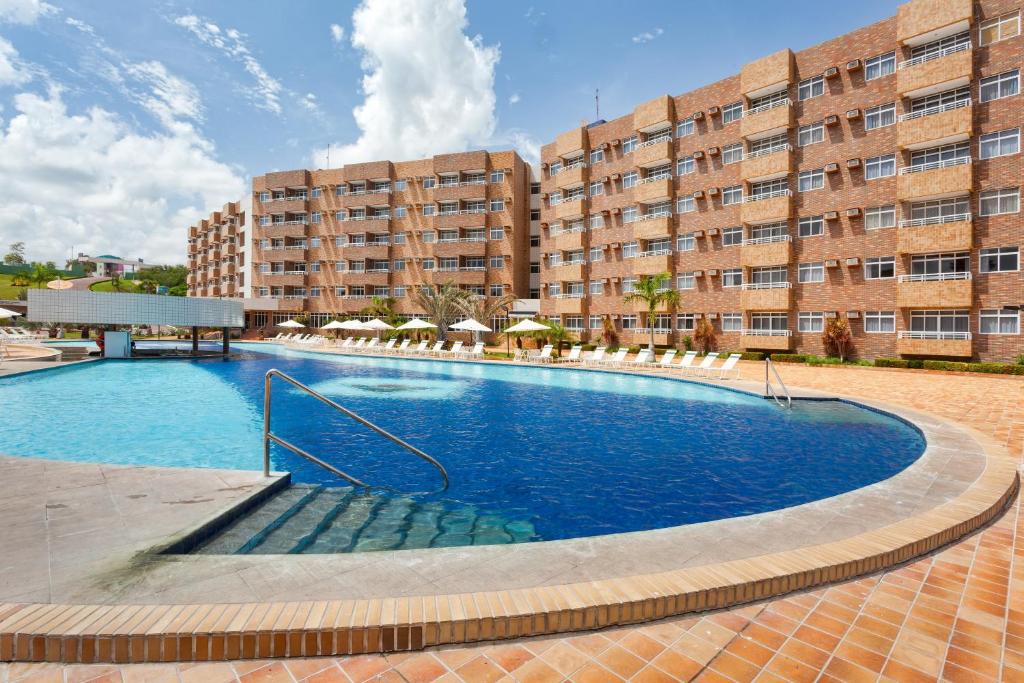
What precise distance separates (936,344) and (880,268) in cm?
508

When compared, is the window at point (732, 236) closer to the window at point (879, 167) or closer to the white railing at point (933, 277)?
the window at point (879, 167)

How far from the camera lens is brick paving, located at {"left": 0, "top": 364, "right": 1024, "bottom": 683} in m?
2.59

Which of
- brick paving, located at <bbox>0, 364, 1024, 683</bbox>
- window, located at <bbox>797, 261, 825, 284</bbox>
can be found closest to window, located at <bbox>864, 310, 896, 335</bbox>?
window, located at <bbox>797, 261, 825, 284</bbox>

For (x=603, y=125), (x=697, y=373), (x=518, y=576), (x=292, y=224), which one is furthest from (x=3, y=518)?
(x=292, y=224)

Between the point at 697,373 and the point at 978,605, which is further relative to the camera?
the point at 697,373

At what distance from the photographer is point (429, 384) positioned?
61.3 feet

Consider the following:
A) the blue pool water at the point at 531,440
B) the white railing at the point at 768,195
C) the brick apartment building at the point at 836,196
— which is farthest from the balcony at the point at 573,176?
the blue pool water at the point at 531,440

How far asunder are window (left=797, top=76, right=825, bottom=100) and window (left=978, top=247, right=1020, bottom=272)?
42.2 feet

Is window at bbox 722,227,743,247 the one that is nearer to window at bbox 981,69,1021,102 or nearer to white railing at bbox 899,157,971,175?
white railing at bbox 899,157,971,175

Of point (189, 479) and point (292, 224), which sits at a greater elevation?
point (292, 224)

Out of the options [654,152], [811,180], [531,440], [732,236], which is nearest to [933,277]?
[811,180]

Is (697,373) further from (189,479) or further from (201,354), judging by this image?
(201,354)

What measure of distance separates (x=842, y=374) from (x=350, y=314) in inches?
1826

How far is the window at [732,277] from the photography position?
1312 inches
